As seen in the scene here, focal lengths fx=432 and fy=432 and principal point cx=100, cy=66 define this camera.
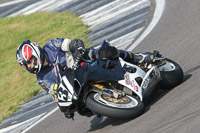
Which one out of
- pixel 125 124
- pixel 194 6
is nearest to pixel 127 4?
pixel 194 6

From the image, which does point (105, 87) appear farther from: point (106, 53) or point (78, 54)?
point (78, 54)

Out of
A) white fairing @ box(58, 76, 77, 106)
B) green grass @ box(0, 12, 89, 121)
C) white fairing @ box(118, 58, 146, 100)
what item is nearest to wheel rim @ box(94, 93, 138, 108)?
white fairing @ box(118, 58, 146, 100)

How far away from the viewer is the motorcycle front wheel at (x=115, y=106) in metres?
5.64

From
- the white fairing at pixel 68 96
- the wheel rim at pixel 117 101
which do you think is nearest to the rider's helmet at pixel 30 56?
the white fairing at pixel 68 96

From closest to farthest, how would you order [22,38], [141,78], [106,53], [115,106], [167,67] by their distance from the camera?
1. [115,106]
2. [106,53]
3. [141,78]
4. [167,67]
5. [22,38]

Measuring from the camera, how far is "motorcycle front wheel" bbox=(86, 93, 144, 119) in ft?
18.5

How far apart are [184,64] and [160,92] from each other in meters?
1.22

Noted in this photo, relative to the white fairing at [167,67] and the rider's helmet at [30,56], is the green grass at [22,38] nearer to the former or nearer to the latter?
the rider's helmet at [30,56]

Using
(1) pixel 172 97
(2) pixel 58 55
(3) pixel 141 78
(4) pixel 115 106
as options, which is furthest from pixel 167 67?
(2) pixel 58 55

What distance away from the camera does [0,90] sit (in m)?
11.7

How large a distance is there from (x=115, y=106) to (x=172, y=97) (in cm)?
113

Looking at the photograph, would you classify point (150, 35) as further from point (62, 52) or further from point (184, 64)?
point (62, 52)

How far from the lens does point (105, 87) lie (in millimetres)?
6105

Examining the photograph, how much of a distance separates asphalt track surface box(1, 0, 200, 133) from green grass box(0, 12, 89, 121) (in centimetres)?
241
